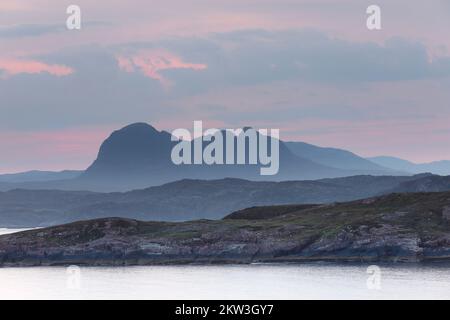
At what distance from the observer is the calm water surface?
14050 centimetres

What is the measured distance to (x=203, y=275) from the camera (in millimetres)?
173250

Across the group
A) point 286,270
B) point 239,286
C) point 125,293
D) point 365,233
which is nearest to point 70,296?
point 125,293

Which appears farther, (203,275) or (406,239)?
(406,239)

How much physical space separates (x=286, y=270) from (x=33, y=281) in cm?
4537

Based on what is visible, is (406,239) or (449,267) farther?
(406,239)

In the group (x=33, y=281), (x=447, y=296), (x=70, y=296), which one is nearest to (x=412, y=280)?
(x=447, y=296)

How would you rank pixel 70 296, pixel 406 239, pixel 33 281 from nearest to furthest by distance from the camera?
pixel 70 296 < pixel 33 281 < pixel 406 239

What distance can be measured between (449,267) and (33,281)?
73151 millimetres

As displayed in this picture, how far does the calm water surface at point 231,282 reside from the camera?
140 meters

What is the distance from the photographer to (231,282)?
159 metres

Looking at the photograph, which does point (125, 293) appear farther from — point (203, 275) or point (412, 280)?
point (412, 280)
